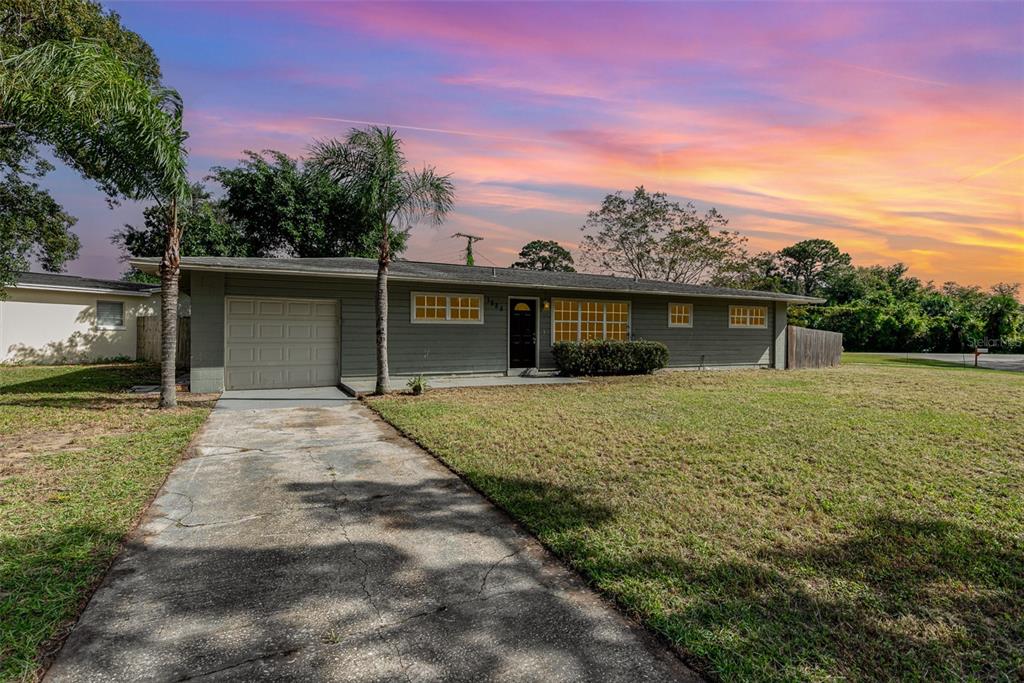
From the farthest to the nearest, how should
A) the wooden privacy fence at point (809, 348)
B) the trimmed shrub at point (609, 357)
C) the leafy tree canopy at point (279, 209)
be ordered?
1. the leafy tree canopy at point (279, 209)
2. the wooden privacy fence at point (809, 348)
3. the trimmed shrub at point (609, 357)

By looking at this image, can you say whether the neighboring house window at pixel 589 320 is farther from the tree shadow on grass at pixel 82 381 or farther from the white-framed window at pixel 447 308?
the tree shadow on grass at pixel 82 381

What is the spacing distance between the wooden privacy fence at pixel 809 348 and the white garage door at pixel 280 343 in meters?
14.2

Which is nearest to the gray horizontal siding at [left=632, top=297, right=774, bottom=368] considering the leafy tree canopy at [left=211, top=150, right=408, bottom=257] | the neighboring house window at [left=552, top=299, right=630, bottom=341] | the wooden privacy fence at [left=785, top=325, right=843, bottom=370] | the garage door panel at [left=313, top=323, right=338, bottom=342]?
the neighboring house window at [left=552, top=299, right=630, bottom=341]

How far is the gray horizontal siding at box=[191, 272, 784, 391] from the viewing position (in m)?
9.53

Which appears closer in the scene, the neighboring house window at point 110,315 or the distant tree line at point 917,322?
the neighboring house window at point 110,315

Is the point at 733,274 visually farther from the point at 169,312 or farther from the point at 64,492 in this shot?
the point at 64,492

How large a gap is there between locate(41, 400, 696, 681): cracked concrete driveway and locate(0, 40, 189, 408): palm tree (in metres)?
5.60

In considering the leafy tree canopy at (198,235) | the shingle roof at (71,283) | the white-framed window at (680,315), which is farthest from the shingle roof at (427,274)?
the leafy tree canopy at (198,235)

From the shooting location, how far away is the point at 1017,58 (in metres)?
7.70

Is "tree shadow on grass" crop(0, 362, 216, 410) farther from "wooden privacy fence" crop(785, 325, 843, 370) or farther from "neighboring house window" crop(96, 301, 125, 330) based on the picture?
"wooden privacy fence" crop(785, 325, 843, 370)

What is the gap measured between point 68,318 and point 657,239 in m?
28.5

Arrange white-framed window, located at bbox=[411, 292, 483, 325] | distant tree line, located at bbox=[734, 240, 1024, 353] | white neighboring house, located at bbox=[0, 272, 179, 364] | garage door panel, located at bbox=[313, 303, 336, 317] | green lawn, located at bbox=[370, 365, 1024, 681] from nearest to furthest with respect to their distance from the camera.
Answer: green lawn, located at bbox=[370, 365, 1024, 681] < garage door panel, located at bbox=[313, 303, 336, 317] < white-framed window, located at bbox=[411, 292, 483, 325] < white neighboring house, located at bbox=[0, 272, 179, 364] < distant tree line, located at bbox=[734, 240, 1024, 353]

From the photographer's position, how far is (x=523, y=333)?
12.9 metres

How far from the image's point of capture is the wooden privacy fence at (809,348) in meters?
16.5
